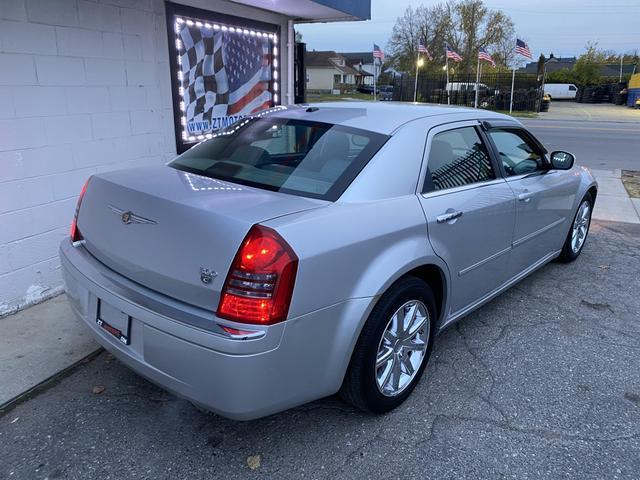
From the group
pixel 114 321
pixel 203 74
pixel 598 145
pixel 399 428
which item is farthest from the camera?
pixel 598 145

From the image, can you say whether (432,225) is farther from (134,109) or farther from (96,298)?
(134,109)

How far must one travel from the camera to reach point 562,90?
56062 millimetres

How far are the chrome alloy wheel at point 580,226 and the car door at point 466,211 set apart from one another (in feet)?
6.23

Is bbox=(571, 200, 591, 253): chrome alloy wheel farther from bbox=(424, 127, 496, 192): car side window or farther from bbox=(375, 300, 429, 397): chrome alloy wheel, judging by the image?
bbox=(375, 300, 429, 397): chrome alloy wheel

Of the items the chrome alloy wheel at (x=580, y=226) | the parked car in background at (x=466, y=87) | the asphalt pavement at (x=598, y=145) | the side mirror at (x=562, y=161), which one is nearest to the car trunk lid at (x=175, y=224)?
the side mirror at (x=562, y=161)

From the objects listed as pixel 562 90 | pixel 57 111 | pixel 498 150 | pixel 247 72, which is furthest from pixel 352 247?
pixel 562 90

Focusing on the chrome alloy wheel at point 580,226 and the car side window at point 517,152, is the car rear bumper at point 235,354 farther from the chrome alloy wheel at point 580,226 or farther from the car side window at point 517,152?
the chrome alloy wheel at point 580,226

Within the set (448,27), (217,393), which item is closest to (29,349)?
(217,393)

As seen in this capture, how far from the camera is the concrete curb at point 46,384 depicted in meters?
2.76

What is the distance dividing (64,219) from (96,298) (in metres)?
2.01

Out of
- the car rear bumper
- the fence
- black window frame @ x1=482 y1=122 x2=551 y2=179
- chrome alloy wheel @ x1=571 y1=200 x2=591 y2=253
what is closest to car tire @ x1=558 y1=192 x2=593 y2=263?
chrome alloy wheel @ x1=571 y1=200 x2=591 y2=253

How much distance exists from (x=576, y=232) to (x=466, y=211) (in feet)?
9.09

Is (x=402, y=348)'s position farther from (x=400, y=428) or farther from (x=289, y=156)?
(x=289, y=156)

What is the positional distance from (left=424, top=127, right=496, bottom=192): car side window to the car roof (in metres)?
0.12
